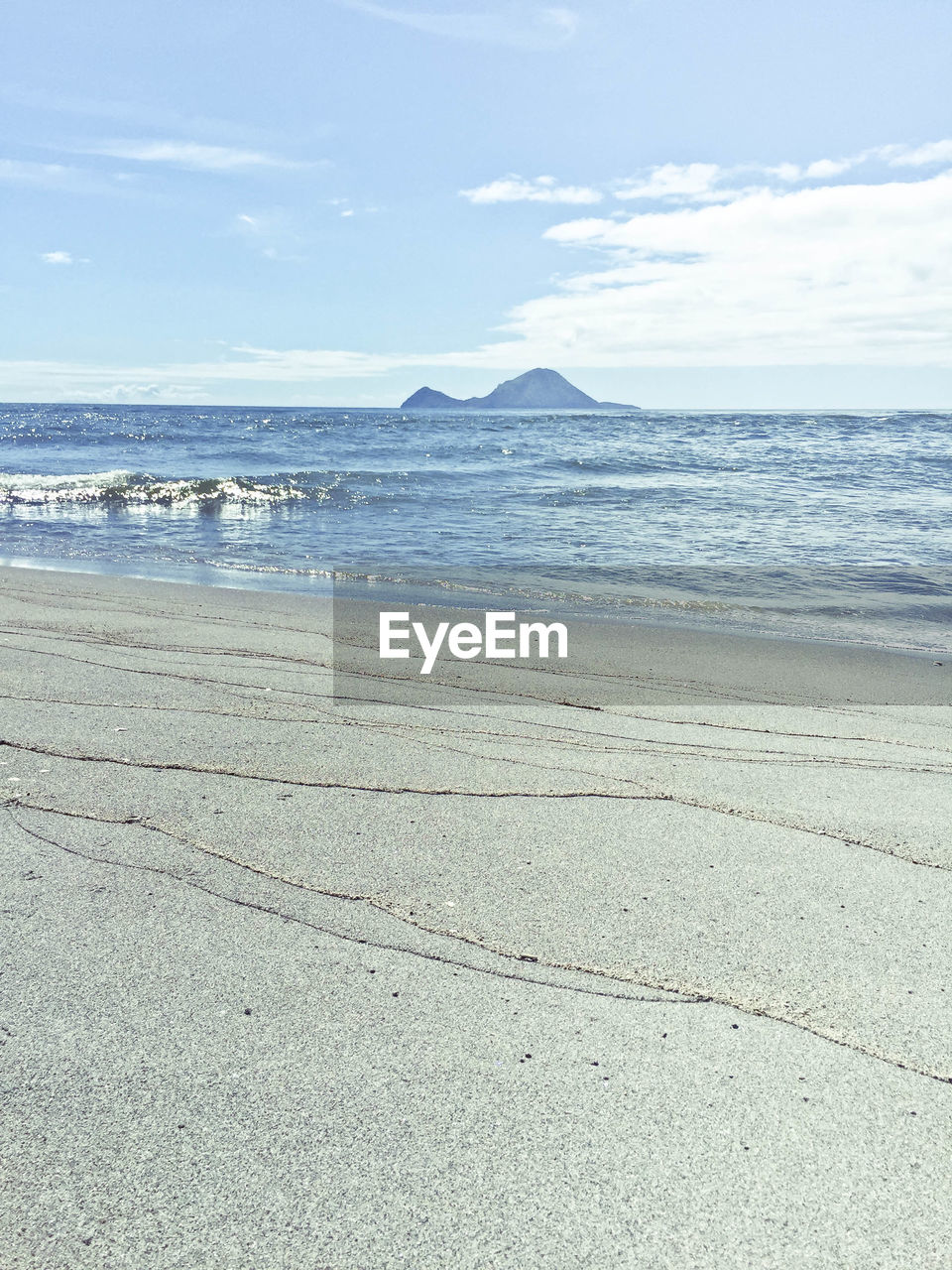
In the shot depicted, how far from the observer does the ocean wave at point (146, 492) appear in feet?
68.5

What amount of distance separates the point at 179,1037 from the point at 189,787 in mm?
1781

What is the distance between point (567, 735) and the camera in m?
5.33

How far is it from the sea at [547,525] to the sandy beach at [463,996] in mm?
5872

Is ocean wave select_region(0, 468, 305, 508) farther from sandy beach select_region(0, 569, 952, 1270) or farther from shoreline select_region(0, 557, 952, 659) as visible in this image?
sandy beach select_region(0, 569, 952, 1270)

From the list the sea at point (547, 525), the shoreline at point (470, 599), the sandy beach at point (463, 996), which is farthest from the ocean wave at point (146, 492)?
the sandy beach at point (463, 996)

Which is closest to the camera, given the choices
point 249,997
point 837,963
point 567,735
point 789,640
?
point 249,997

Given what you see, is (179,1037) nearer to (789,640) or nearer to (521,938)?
(521,938)

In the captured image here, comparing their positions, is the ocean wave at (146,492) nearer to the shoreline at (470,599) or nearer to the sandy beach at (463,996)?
the shoreline at (470,599)

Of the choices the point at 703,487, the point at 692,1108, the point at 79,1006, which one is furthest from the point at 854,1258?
the point at 703,487

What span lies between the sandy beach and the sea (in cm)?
587

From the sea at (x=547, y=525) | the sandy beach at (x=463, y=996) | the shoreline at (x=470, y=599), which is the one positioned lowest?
the sandy beach at (x=463, y=996)

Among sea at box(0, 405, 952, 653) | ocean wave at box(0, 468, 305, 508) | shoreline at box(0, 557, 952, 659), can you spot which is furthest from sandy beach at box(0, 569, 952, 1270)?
ocean wave at box(0, 468, 305, 508)

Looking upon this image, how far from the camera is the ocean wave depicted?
68.5 feet

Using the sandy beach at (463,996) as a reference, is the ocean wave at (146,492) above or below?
above
